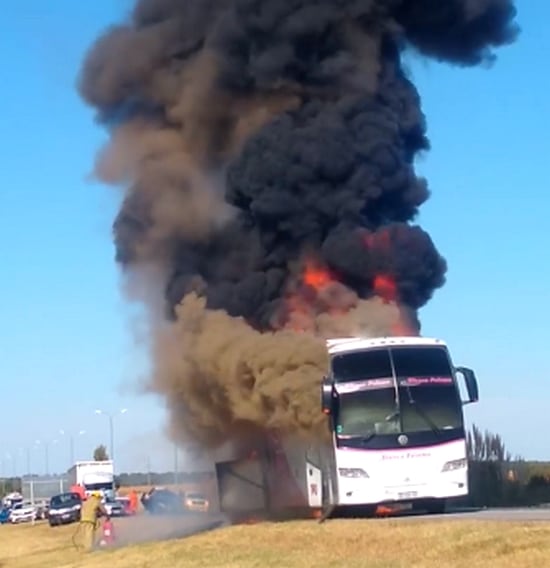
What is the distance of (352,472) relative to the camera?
2505cm

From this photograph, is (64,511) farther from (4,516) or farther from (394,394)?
(394,394)

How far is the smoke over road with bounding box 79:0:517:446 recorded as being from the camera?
98.3 ft

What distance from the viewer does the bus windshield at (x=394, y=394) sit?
25.3 meters

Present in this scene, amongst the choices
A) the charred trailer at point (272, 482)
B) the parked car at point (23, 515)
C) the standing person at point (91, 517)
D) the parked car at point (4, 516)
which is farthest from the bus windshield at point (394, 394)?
the parked car at point (4, 516)

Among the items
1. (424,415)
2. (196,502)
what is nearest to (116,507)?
(196,502)

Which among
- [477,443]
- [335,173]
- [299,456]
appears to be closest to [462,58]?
[335,173]

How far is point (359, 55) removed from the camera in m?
31.8

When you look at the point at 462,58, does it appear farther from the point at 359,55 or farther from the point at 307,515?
the point at 307,515

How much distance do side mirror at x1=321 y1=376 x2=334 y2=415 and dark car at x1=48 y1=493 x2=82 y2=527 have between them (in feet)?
131

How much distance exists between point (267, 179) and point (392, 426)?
26.1 ft

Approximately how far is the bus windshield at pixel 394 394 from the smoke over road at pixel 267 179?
223 cm

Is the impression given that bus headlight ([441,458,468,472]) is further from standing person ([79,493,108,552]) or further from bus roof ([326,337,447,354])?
standing person ([79,493,108,552])

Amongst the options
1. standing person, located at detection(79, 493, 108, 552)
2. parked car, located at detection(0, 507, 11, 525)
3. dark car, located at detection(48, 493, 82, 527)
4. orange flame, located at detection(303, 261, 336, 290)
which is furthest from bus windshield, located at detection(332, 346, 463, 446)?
parked car, located at detection(0, 507, 11, 525)

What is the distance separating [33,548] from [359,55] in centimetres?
1946
